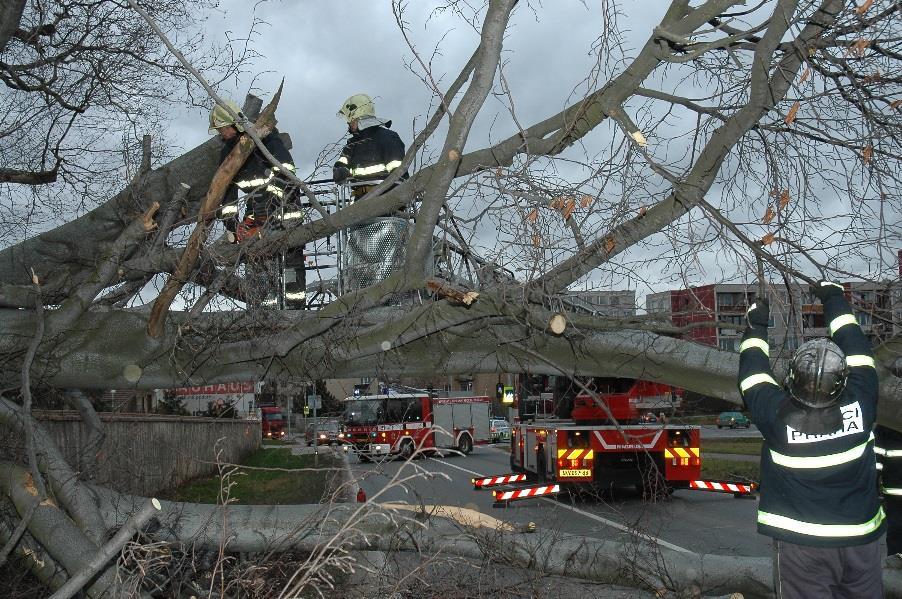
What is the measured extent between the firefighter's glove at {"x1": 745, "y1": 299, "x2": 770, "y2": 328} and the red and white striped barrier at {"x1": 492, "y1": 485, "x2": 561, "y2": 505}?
7.82 meters

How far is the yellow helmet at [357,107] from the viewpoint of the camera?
7.95m

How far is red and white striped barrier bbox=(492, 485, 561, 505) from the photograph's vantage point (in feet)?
39.6

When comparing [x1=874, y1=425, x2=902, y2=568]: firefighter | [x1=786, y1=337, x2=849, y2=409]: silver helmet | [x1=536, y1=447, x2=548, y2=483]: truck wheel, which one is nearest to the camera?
[x1=786, y1=337, x2=849, y2=409]: silver helmet

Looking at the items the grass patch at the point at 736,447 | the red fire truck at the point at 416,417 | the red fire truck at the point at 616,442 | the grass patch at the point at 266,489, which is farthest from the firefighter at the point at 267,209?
the grass patch at the point at 736,447

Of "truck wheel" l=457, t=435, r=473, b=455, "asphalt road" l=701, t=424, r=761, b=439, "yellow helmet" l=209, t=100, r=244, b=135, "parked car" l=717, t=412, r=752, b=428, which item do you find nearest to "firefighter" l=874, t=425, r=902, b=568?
"yellow helmet" l=209, t=100, r=244, b=135

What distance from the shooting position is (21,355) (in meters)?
5.76

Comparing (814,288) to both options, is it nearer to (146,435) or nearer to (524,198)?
(524,198)

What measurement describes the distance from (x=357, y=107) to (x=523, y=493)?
670cm

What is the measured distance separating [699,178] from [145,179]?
13.2 feet

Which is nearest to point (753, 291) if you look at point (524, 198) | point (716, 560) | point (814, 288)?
point (814, 288)

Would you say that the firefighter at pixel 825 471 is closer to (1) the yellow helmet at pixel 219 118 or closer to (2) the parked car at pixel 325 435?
(1) the yellow helmet at pixel 219 118

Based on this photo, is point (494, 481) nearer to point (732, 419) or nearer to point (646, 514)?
point (646, 514)

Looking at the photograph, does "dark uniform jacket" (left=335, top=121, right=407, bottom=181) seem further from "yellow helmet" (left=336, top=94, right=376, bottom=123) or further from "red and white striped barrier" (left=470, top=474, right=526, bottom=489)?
"red and white striped barrier" (left=470, top=474, right=526, bottom=489)

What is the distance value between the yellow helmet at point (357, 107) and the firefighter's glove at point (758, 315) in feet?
14.5
